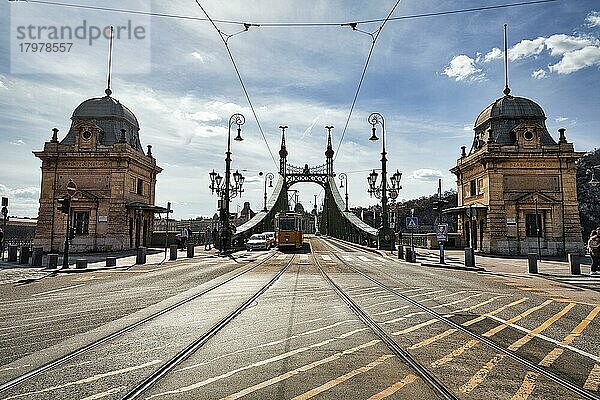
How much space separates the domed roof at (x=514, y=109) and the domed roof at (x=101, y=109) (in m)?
31.8

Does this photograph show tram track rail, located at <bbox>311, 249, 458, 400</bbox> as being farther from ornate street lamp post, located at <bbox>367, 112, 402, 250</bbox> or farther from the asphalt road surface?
ornate street lamp post, located at <bbox>367, 112, 402, 250</bbox>

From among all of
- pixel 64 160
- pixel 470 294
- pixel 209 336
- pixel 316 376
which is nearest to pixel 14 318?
pixel 209 336

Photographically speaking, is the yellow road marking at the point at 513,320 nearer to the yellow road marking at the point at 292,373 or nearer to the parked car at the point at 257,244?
the yellow road marking at the point at 292,373

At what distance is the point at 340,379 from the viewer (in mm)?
5176

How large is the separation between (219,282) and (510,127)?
3006 centimetres

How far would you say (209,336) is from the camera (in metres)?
7.32

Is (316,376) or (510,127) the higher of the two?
(510,127)

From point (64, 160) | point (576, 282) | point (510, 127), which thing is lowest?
point (576, 282)

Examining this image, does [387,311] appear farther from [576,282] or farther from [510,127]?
[510,127]

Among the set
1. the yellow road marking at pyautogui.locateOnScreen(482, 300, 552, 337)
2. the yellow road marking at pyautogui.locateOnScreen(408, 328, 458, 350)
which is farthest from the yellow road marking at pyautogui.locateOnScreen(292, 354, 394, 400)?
the yellow road marking at pyautogui.locateOnScreen(482, 300, 552, 337)

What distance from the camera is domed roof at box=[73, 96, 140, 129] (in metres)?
40.7

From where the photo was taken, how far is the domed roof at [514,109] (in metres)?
37.2

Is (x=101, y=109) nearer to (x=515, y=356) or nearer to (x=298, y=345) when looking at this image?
(x=298, y=345)

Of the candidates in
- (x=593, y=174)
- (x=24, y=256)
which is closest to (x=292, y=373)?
(x=24, y=256)
